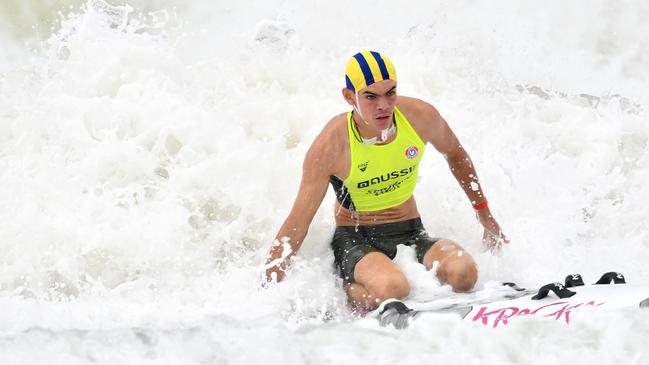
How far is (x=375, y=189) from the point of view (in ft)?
13.0

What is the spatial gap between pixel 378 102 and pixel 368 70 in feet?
0.52

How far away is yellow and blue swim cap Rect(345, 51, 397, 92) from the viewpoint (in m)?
3.55

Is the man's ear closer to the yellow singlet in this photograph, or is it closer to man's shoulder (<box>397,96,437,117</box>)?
the yellow singlet

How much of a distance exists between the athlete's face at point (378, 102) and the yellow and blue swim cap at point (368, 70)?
0.08 feet

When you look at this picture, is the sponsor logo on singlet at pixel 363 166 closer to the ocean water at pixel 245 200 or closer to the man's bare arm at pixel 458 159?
the man's bare arm at pixel 458 159

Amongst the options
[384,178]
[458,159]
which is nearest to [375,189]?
[384,178]

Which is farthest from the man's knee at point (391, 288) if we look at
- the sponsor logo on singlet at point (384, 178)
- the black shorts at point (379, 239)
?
the sponsor logo on singlet at point (384, 178)

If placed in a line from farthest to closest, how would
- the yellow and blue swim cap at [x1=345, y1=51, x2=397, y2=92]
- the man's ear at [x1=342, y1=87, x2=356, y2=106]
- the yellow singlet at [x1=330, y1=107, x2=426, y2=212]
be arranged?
the yellow singlet at [x1=330, y1=107, x2=426, y2=212], the man's ear at [x1=342, y1=87, x2=356, y2=106], the yellow and blue swim cap at [x1=345, y1=51, x2=397, y2=92]

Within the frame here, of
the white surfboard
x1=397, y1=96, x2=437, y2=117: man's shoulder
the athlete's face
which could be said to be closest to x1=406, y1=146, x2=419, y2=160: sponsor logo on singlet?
x1=397, y1=96, x2=437, y2=117: man's shoulder

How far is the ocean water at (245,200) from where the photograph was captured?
260 centimetres

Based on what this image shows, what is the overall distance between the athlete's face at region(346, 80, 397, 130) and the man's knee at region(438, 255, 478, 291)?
2.47ft

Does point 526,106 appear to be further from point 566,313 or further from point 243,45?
point 566,313

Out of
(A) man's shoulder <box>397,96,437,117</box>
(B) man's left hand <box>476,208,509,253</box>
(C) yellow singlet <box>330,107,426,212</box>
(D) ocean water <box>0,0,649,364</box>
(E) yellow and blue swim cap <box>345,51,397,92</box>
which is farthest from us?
(B) man's left hand <box>476,208,509,253</box>

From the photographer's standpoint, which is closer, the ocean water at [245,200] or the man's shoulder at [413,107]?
the ocean water at [245,200]
